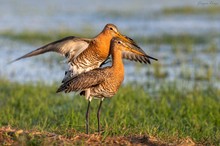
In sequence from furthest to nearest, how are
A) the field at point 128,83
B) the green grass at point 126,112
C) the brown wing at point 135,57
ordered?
1. the brown wing at point 135,57
2. the green grass at point 126,112
3. the field at point 128,83

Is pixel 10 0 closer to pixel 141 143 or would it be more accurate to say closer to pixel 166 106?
pixel 166 106

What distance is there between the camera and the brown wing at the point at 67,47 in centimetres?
770

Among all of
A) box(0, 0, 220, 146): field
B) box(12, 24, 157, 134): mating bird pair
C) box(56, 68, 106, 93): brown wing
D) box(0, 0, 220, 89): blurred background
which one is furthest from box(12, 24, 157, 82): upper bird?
box(0, 0, 220, 89): blurred background

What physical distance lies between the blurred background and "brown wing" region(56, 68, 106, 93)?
4.44m

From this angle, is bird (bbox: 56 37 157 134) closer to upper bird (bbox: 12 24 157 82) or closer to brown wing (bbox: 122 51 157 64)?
upper bird (bbox: 12 24 157 82)

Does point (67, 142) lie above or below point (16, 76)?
below

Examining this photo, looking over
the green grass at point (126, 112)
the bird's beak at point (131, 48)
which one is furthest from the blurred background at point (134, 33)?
the bird's beak at point (131, 48)

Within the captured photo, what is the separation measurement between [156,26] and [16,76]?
8.51 m

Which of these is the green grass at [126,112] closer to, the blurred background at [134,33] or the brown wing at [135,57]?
the brown wing at [135,57]

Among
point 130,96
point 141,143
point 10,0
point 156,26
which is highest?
point 10,0

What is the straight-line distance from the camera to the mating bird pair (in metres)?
7.29

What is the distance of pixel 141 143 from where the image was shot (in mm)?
6156

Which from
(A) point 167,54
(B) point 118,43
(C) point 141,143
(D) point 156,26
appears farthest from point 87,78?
Result: (D) point 156,26

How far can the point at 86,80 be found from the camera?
7312 mm
